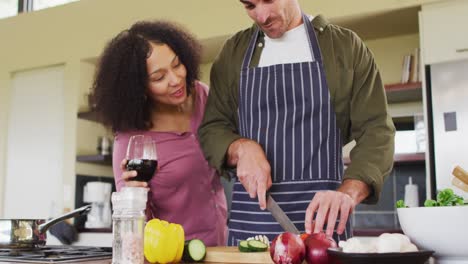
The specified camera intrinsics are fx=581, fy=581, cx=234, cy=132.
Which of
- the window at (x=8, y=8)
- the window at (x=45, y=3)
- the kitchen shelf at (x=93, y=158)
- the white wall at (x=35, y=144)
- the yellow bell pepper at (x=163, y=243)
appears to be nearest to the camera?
the yellow bell pepper at (x=163, y=243)

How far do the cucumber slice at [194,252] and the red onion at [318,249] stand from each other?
27cm

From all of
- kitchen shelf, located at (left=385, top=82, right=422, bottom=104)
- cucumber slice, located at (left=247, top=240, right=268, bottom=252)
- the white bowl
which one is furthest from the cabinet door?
the white bowl

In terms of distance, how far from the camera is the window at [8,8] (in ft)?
17.5

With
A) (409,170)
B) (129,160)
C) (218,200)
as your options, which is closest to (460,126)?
(409,170)

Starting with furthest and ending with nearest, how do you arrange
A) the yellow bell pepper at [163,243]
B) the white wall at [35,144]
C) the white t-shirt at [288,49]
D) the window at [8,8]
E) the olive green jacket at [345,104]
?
1. the window at [8,8]
2. the white wall at [35,144]
3. the white t-shirt at [288,49]
4. the olive green jacket at [345,104]
5. the yellow bell pepper at [163,243]

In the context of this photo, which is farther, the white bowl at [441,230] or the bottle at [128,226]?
the bottle at [128,226]

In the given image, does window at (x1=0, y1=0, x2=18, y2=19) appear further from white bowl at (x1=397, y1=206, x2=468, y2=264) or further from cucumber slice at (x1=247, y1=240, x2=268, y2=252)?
white bowl at (x1=397, y1=206, x2=468, y2=264)

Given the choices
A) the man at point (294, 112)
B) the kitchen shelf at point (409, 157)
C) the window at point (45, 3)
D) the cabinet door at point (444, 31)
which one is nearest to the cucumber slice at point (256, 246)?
the man at point (294, 112)

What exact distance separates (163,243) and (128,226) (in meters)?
0.10

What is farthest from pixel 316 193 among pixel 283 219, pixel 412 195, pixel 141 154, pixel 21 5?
pixel 21 5

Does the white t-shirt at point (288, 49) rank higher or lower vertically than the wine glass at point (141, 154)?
higher

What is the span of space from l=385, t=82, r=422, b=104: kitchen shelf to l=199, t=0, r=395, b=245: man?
1.94 m

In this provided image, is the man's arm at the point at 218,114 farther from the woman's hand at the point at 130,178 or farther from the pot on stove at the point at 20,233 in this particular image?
the pot on stove at the point at 20,233

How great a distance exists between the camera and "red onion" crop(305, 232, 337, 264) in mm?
1044
